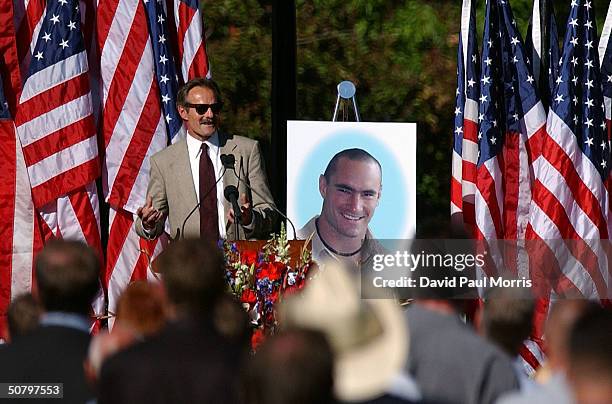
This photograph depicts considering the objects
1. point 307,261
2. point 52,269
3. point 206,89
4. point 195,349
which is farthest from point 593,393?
point 206,89

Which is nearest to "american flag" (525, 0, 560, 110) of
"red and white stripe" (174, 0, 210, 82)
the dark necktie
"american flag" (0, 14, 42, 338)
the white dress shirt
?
"red and white stripe" (174, 0, 210, 82)

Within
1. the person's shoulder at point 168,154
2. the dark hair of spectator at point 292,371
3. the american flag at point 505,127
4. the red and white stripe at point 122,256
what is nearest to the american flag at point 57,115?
the red and white stripe at point 122,256

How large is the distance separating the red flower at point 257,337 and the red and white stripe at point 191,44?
3.52 metres

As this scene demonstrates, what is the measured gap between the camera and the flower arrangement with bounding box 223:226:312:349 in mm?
6094

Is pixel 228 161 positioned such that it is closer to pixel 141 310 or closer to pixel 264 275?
pixel 264 275

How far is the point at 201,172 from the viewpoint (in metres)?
7.67

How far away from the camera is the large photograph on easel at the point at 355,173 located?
8.32 m

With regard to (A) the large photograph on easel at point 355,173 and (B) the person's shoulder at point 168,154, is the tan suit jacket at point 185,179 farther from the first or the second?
(A) the large photograph on easel at point 355,173

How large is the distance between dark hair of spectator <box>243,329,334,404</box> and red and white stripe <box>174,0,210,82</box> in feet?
21.9

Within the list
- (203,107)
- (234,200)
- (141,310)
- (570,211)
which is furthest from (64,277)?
(570,211)

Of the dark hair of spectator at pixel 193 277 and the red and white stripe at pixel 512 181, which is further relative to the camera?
the red and white stripe at pixel 512 181

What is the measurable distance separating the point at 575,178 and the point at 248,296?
4802 mm

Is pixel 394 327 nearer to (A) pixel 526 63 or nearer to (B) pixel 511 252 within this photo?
(B) pixel 511 252

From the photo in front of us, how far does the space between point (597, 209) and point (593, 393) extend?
25.8ft
